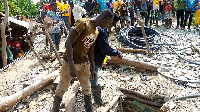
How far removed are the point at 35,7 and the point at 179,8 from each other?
67.3 feet

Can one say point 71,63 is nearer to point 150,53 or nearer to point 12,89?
point 12,89

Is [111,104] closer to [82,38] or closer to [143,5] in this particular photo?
[82,38]

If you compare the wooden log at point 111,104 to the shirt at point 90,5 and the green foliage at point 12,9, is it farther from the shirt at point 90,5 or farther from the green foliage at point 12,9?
the green foliage at point 12,9

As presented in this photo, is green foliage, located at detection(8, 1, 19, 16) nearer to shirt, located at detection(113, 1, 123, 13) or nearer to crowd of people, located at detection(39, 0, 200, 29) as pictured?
crowd of people, located at detection(39, 0, 200, 29)

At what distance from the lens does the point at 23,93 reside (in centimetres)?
Answer: 369

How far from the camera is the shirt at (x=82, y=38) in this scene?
258 cm

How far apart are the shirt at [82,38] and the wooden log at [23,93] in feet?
4.77

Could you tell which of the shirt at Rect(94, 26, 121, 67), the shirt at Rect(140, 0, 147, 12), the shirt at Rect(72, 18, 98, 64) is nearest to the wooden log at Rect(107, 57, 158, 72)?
the shirt at Rect(94, 26, 121, 67)

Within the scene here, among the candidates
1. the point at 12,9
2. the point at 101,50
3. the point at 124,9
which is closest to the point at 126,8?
the point at 124,9

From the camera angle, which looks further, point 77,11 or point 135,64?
point 77,11

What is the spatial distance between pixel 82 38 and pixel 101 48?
1.86 ft

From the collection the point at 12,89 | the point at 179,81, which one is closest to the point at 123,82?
the point at 179,81

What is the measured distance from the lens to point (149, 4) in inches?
419

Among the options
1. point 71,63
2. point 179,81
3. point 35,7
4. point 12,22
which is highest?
point 35,7
